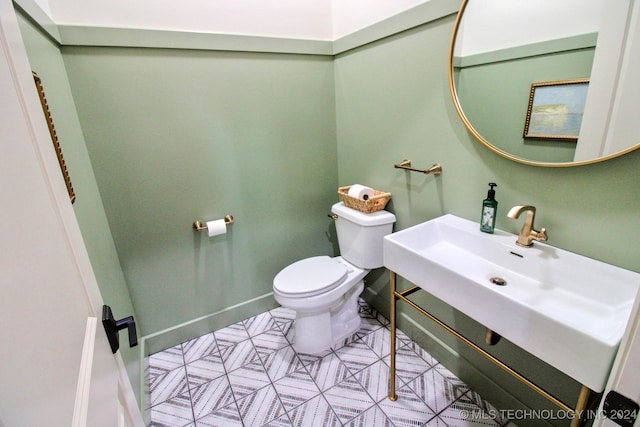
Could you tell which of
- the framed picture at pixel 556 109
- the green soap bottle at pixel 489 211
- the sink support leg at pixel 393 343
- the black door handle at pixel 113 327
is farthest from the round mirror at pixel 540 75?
the black door handle at pixel 113 327

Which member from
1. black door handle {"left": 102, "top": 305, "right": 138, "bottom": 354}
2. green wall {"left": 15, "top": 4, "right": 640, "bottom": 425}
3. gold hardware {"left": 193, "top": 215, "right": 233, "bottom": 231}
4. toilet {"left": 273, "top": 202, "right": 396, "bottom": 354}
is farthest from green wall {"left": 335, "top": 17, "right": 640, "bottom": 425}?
black door handle {"left": 102, "top": 305, "right": 138, "bottom": 354}

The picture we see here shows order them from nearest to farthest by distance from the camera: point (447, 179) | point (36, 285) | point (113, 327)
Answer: point (36, 285) < point (113, 327) < point (447, 179)

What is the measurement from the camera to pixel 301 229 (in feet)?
7.20

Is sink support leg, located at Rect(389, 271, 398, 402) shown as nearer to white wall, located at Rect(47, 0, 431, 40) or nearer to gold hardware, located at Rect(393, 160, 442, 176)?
gold hardware, located at Rect(393, 160, 442, 176)

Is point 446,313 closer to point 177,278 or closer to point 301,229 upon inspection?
point 301,229

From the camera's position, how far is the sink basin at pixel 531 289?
75 cm

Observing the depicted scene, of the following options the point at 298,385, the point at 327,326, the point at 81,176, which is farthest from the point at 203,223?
the point at 298,385

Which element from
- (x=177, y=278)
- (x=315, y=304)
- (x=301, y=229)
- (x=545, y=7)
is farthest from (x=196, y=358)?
(x=545, y=7)

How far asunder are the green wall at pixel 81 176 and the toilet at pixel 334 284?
77 cm

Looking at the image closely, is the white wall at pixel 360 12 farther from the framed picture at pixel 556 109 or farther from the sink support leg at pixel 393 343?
the sink support leg at pixel 393 343

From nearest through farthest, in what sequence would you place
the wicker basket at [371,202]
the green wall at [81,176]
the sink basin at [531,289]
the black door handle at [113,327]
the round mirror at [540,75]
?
the black door handle at [113,327] < the sink basin at [531,289] < the round mirror at [540,75] < the green wall at [81,176] < the wicker basket at [371,202]

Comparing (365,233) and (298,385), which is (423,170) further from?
(298,385)

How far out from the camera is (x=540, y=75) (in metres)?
1.08

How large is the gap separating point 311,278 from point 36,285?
1404 mm
